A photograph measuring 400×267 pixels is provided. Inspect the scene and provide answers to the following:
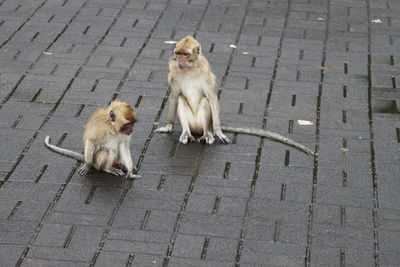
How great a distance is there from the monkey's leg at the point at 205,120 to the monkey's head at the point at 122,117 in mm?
1221

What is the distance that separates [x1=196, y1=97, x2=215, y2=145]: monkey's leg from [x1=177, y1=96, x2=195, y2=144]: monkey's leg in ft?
0.32

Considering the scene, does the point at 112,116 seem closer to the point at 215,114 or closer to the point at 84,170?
the point at 84,170

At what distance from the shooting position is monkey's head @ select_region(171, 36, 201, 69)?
8.43 m

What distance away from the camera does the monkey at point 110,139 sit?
7.71 meters

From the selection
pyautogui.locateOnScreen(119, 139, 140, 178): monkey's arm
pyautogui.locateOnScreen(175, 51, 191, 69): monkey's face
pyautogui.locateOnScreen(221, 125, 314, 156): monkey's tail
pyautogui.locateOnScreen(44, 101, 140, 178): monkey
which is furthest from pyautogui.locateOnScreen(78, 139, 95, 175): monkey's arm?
pyautogui.locateOnScreen(221, 125, 314, 156): monkey's tail

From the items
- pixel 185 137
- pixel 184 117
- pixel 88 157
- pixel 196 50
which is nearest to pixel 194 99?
pixel 184 117

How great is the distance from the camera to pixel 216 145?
8.87 meters

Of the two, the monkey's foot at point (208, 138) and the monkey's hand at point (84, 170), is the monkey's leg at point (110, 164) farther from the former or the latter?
the monkey's foot at point (208, 138)

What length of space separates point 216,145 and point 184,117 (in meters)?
0.46

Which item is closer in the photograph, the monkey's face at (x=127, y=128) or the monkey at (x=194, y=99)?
the monkey's face at (x=127, y=128)

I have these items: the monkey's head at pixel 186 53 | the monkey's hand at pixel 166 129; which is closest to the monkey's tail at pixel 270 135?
the monkey's hand at pixel 166 129

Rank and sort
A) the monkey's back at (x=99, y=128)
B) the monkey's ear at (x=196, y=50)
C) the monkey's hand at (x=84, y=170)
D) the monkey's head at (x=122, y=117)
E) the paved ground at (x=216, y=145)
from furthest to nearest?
the monkey's ear at (x=196, y=50) < the monkey's hand at (x=84, y=170) < the monkey's back at (x=99, y=128) < the monkey's head at (x=122, y=117) < the paved ground at (x=216, y=145)

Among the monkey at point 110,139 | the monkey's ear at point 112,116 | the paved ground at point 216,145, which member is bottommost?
the paved ground at point 216,145

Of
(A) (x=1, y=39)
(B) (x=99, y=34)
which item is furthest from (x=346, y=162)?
(A) (x=1, y=39)
